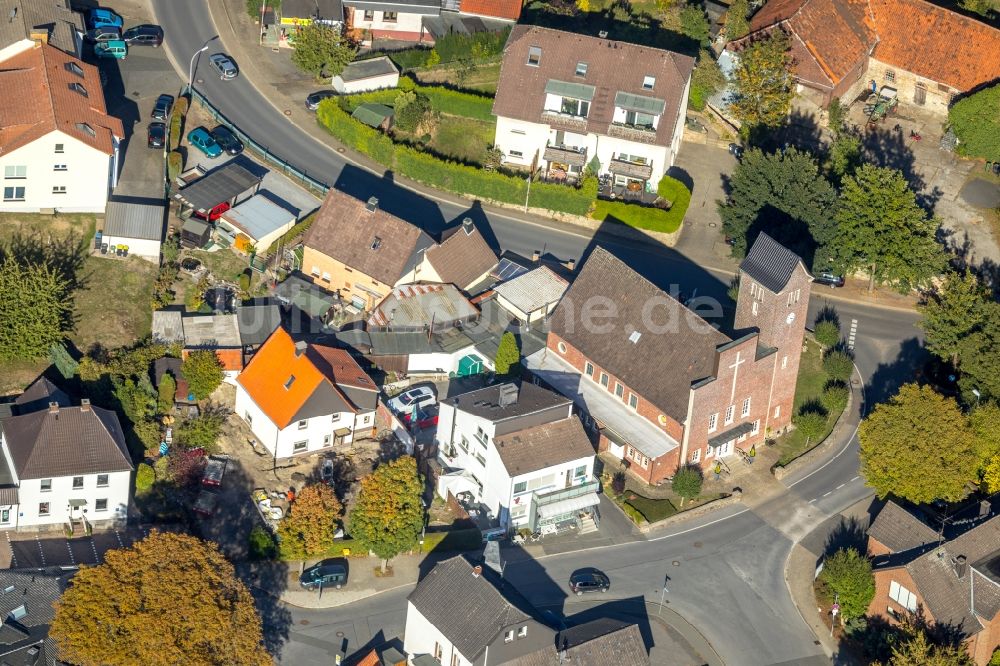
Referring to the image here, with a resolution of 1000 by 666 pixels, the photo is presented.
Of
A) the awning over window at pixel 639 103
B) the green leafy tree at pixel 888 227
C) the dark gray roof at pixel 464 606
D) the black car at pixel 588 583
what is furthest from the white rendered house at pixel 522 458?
the awning over window at pixel 639 103

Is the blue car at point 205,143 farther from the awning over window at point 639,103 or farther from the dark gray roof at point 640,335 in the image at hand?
the dark gray roof at point 640,335

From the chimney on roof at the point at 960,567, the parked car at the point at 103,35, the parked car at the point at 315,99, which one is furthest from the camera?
the parked car at the point at 103,35

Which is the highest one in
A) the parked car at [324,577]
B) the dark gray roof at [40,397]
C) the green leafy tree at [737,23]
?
the green leafy tree at [737,23]

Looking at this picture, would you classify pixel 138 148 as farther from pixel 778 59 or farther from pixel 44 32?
pixel 778 59

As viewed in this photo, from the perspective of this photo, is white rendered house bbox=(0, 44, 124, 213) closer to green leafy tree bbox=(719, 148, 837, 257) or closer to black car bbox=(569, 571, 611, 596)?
black car bbox=(569, 571, 611, 596)

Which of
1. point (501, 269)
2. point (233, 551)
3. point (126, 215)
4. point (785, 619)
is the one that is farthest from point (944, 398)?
point (126, 215)

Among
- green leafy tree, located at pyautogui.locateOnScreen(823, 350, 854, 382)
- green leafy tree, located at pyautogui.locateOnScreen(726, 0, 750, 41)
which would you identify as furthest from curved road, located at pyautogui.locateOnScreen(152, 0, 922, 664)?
green leafy tree, located at pyautogui.locateOnScreen(726, 0, 750, 41)

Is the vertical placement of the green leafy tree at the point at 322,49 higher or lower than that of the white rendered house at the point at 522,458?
higher

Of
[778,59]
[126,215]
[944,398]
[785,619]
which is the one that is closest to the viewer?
[785,619]
